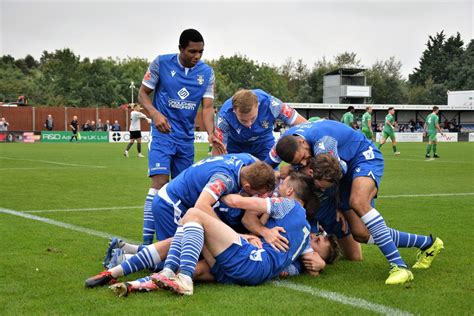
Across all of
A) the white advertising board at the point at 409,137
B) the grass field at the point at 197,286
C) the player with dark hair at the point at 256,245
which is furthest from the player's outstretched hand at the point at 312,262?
the white advertising board at the point at 409,137

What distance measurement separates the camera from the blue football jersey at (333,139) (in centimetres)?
617

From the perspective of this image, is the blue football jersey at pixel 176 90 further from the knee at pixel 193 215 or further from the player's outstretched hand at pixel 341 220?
the knee at pixel 193 215

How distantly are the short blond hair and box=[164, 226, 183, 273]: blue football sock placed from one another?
2.09 metres

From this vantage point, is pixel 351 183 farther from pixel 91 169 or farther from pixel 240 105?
pixel 91 169

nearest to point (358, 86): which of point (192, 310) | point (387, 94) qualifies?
point (387, 94)

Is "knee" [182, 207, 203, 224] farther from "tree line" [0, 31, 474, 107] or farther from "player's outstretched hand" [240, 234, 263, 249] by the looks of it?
"tree line" [0, 31, 474, 107]

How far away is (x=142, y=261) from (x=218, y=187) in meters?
0.93

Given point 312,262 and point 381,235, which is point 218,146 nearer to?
point 312,262

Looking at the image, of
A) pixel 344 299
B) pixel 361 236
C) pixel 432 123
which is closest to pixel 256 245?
pixel 344 299

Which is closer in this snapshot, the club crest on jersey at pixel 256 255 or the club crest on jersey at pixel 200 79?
the club crest on jersey at pixel 256 255

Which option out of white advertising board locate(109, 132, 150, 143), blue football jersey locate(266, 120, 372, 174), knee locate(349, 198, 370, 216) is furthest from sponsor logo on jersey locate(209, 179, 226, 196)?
white advertising board locate(109, 132, 150, 143)

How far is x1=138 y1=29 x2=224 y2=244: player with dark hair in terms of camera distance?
24.7 ft

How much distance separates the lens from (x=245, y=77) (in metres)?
105

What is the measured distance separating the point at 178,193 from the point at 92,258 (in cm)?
134
